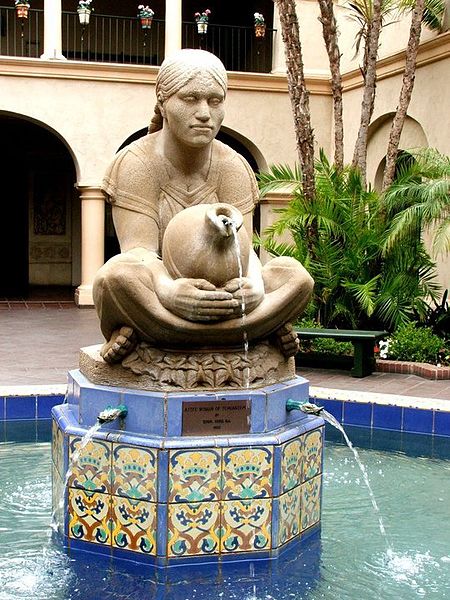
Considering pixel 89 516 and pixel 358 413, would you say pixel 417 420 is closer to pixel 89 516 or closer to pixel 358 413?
pixel 358 413

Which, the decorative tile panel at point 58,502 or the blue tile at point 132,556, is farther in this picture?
the decorative tile panel at point 58,502

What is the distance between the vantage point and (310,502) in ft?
13.5

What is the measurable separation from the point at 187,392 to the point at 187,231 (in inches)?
25.8

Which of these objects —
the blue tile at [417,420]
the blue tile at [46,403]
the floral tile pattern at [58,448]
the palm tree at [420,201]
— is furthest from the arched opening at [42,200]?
the floral tile pattern at [58,448]

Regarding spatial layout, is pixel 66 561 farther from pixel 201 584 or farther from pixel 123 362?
pixel 123 362

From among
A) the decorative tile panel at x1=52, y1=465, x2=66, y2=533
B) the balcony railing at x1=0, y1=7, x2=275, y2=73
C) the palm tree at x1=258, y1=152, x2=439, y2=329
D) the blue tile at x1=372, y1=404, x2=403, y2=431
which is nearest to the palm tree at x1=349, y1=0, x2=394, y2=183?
the palm tree at x1=258, y1=152, x2=439, y2=329

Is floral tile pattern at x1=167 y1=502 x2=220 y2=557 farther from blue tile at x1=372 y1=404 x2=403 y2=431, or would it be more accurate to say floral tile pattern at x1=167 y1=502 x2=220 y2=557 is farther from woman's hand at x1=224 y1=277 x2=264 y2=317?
blue tile at x1=372 y1=404 x2=403 y2=431

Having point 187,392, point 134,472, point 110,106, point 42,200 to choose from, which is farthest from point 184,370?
point 42,200

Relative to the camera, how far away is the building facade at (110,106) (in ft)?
48.6

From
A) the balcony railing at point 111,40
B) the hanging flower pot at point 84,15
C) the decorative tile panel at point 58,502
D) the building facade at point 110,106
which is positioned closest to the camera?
the decorative tile panel at point 58,502

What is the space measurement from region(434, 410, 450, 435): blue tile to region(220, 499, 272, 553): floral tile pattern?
271 centimetres

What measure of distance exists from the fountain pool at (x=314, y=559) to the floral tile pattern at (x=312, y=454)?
310 mm

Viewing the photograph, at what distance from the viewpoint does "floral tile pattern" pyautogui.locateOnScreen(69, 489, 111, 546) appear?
12.4 feet

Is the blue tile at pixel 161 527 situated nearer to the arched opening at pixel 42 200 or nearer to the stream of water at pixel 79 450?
the stream of water at pixel 79 450
